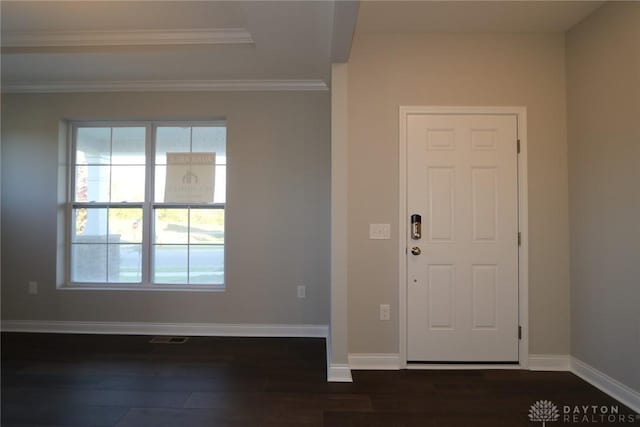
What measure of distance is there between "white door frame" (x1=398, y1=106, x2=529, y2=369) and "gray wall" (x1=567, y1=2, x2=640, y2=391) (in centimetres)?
35

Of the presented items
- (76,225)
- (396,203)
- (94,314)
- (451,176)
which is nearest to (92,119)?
(76,225)

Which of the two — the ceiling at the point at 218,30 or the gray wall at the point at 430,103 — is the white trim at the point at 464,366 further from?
the ceiling at the point at 218,30

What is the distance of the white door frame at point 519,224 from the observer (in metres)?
2.56

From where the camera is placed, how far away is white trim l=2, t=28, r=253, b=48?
2.56 m

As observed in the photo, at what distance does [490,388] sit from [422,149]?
186 cm

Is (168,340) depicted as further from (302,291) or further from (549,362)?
(549,362)

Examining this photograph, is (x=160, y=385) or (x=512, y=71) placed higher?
(x=512, y=71)

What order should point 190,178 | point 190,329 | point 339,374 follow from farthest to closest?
1. point 190,178
2. point 190,329
3. point 339,374

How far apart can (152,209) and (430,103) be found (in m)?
2.98

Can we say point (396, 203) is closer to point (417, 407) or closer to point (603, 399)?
point (417, 407)

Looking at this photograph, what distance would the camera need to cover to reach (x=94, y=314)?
3332 millimetres

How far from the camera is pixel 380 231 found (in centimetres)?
258

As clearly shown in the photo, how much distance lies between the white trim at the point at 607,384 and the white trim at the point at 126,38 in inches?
144

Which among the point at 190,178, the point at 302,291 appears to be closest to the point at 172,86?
the point at 190,178
